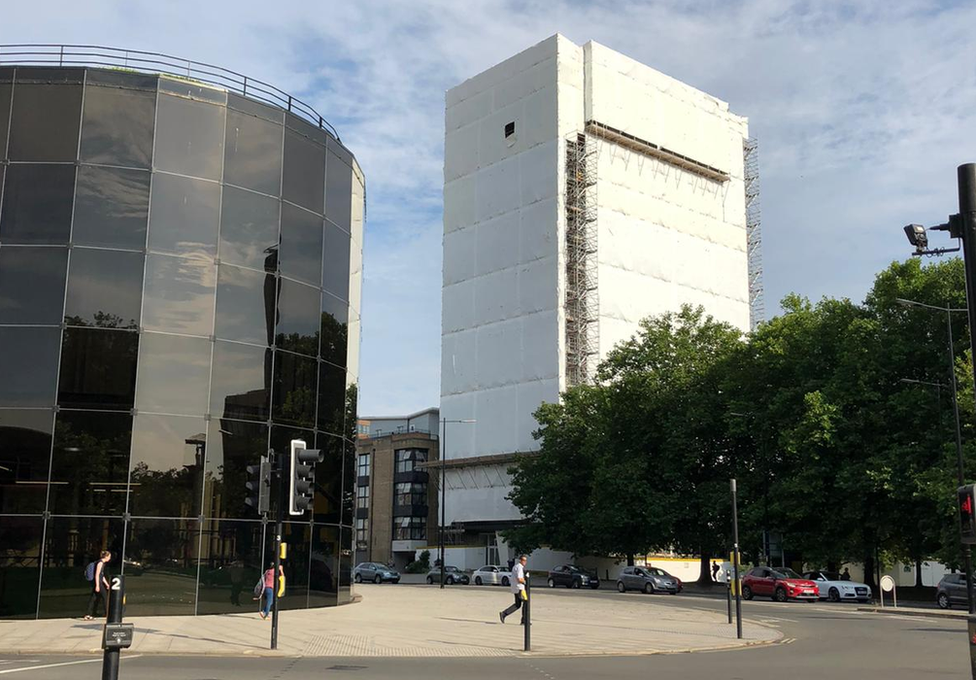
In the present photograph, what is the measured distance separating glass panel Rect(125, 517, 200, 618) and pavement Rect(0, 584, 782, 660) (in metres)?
0.49

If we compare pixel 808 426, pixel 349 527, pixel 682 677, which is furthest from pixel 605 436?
pixel 682 677

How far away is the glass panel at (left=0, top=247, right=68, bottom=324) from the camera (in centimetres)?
2583

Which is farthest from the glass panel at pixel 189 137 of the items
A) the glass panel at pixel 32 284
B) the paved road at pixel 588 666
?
the paved road at pixel 588 666

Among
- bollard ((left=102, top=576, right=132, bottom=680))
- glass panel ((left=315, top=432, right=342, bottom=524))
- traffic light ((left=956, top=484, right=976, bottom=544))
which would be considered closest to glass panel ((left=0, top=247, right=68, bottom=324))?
glass panel ((left=315, top=432, right=342, bottom=524))

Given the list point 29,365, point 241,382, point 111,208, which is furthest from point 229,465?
point 111,208

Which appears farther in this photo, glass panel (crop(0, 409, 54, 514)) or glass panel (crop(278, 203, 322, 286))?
glass panel (crop(278, 203, 322, 286))

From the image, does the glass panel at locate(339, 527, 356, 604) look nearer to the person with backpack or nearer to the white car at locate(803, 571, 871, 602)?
the person with backpack

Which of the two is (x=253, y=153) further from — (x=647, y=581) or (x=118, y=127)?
(x=647, y=581)

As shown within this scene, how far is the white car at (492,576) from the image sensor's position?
6712cm

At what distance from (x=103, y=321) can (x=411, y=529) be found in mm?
73391

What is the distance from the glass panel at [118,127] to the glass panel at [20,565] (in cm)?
956

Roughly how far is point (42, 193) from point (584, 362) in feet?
194

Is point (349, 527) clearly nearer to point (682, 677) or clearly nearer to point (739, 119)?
point (682, 677)

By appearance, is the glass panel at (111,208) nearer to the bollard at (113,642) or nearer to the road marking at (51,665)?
the road marking at (51,665)
